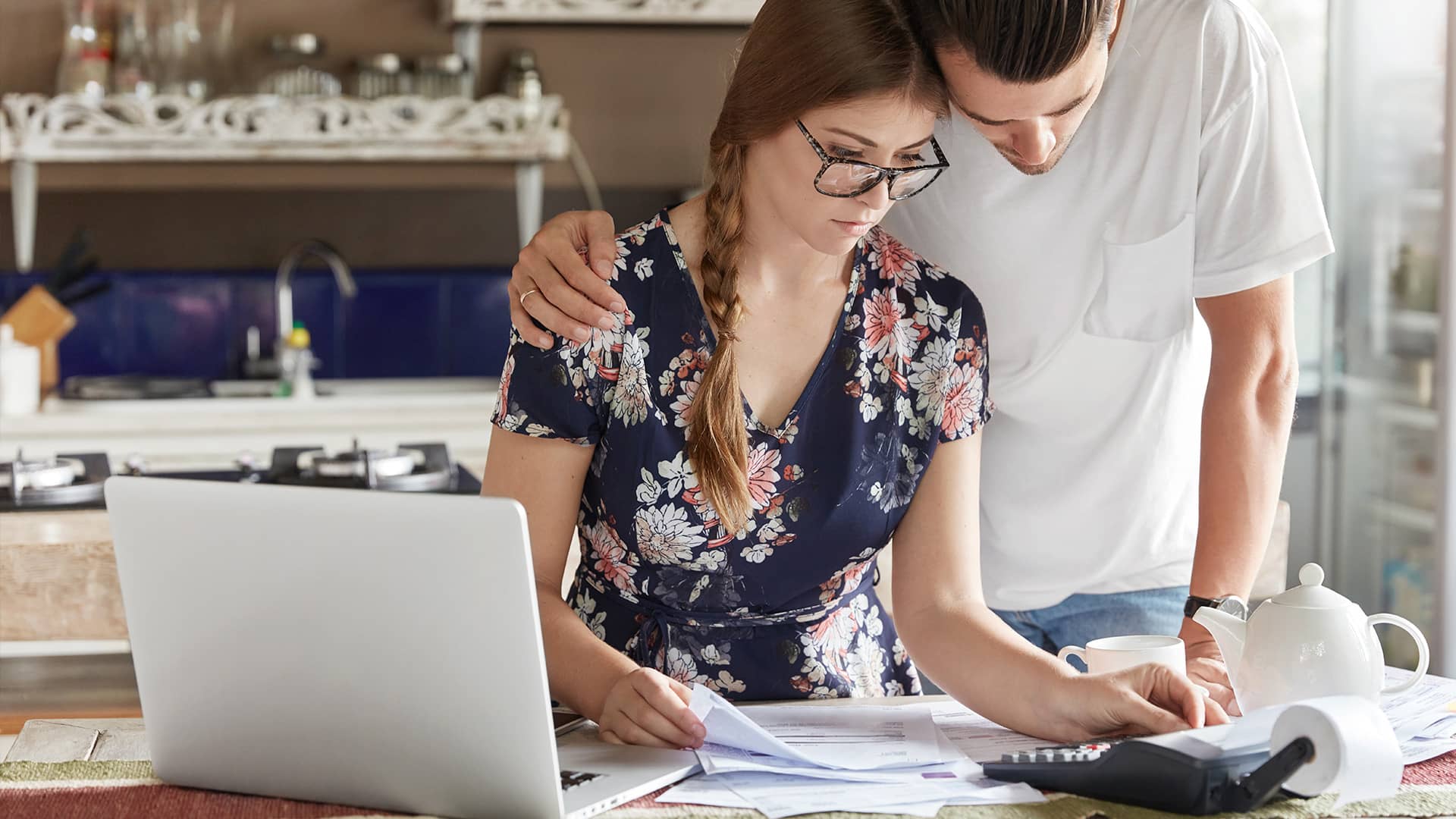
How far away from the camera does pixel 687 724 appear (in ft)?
3.61

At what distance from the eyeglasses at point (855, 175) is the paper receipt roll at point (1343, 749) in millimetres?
554

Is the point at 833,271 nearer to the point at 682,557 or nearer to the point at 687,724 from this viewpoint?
the point at 682,557

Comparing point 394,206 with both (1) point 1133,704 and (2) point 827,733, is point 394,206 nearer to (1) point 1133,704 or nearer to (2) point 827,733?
(2) point 827,733

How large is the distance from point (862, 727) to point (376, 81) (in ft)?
9.35

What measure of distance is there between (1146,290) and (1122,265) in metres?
0.04

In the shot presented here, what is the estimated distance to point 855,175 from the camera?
1.27 m

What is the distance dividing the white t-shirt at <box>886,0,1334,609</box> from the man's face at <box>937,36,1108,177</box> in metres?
0.20

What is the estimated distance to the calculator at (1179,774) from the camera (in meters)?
0.96

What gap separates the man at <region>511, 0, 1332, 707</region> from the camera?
1515 millimetres

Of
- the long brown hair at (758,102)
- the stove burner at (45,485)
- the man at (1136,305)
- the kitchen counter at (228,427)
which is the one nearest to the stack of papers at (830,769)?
the long brown hair at (758,102)

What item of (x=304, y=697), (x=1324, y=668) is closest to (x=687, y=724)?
(x=304, y=697)

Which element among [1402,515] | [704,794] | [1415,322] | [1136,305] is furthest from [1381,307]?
[704,794]

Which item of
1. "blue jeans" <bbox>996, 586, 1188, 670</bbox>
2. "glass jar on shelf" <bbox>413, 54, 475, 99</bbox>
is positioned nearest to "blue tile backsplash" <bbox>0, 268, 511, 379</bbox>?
"glass jar on shelf" <bbox>413, 54, 475, 99</bbox>

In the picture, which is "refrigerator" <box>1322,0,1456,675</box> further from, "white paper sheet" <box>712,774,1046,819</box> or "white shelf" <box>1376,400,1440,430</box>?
"white paper sheet" <box>712,774,1046,819</box>
